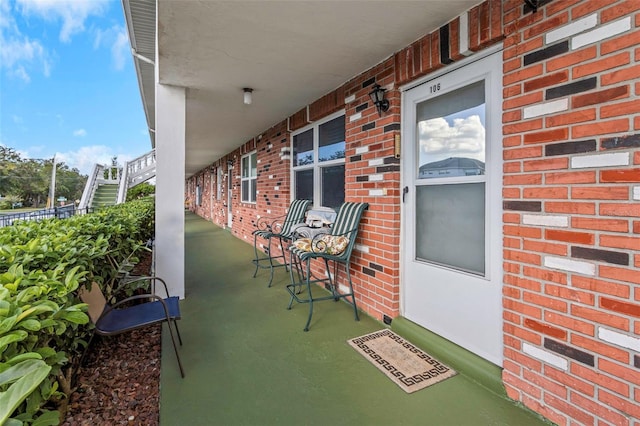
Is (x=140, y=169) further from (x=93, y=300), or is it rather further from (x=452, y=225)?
(x=452, y=225)

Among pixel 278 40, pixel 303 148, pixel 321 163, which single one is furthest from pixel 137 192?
pixel 278 40

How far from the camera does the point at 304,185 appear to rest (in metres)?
4.88

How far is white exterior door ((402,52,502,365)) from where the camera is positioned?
2029mm

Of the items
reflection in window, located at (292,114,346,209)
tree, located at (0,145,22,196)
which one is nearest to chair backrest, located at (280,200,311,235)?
reflection in window, located at (292,114,346,209)

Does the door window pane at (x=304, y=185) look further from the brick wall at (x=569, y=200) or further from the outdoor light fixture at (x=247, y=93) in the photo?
the brick wall at (x=569, y=200)

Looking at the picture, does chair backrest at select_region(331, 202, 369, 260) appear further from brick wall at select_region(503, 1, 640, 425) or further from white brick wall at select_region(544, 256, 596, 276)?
white brick wall at select_region(544, 256, 596, 276)

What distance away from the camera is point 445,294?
237cm

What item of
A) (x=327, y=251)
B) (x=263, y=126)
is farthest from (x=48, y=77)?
(x=327, y=251)

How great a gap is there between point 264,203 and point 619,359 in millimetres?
5555

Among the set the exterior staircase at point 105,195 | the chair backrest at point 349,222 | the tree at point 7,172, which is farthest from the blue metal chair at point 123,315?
the tree at point 7,172

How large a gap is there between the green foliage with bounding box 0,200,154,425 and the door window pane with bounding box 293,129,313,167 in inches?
105

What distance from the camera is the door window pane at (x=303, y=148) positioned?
4.64m

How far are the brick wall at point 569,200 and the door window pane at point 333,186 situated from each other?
6.32 feet

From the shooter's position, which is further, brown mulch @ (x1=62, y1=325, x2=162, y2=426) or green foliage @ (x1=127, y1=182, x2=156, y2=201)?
green foliage @ (x1=127, y1=182, x2=156, y2=201)
